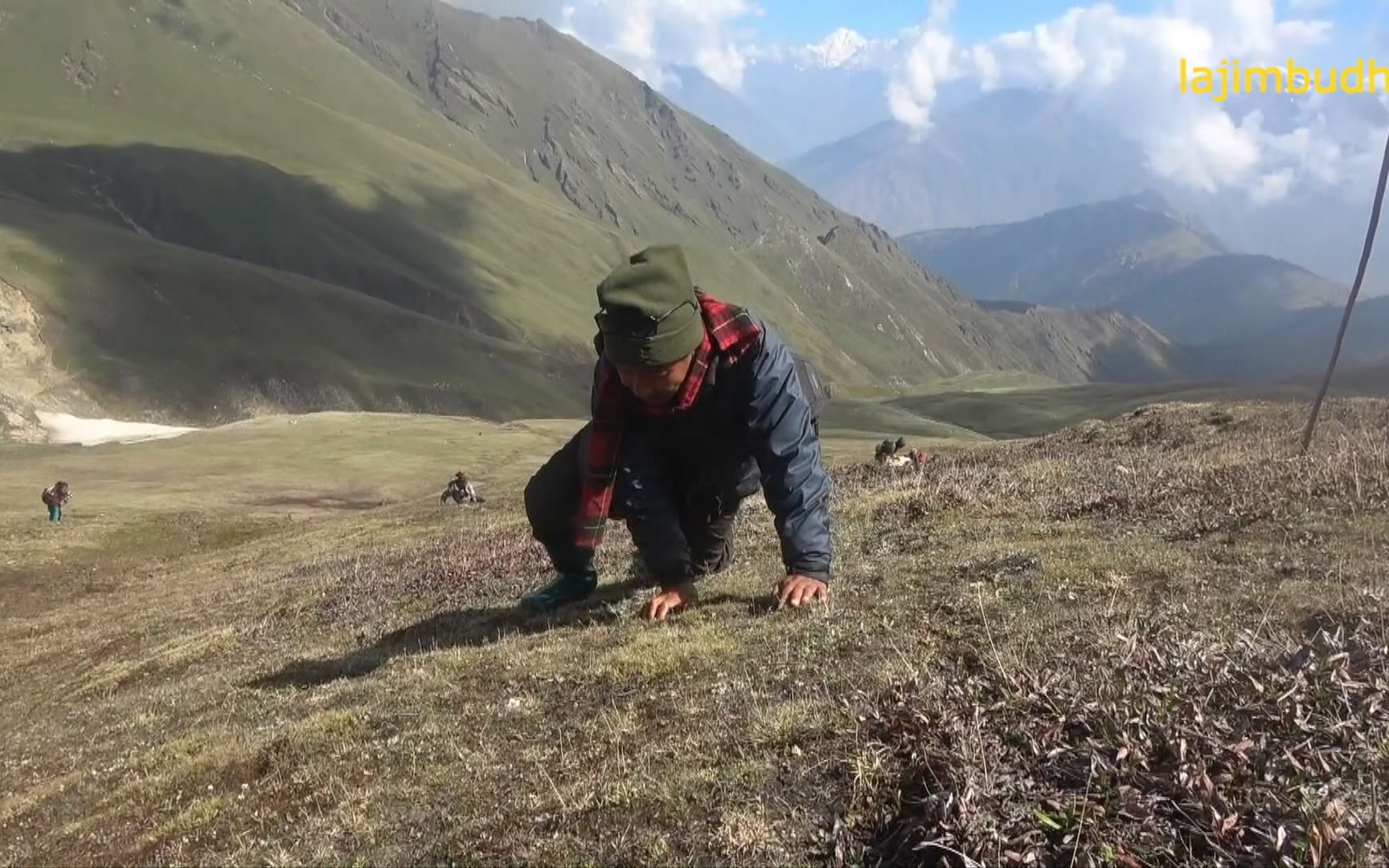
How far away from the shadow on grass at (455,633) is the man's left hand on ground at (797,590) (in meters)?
1.86

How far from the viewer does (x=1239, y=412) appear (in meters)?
28.4

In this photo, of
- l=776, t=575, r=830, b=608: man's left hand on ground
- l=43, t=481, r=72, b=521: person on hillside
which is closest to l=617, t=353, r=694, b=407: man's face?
l=776, t=575, r=830, b=608: man's left hand on ground

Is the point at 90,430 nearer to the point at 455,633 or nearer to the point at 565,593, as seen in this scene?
the point at 455,633

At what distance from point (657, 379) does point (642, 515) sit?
1.57m

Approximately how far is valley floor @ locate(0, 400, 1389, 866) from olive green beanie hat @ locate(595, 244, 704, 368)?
7.60ft

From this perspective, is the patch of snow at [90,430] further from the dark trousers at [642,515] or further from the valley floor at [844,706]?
the dark trousers at [642,515]

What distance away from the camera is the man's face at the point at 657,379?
7605 mm

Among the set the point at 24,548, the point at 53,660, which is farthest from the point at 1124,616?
the point at 24,548

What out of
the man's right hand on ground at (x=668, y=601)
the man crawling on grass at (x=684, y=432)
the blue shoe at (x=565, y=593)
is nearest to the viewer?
the man crawling on grass at (x=684, y=432)

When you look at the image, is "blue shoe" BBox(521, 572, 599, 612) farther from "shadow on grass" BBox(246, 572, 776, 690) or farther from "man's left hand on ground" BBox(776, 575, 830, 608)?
"man's left hand on ground" BBox(776, 575, 830, 608)

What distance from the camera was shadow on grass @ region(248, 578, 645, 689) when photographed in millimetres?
9984

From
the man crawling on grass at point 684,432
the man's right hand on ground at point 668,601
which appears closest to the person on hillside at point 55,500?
the man crawling on grass at point 684,432

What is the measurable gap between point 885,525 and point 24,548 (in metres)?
34.9

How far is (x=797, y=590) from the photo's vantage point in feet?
27.3
